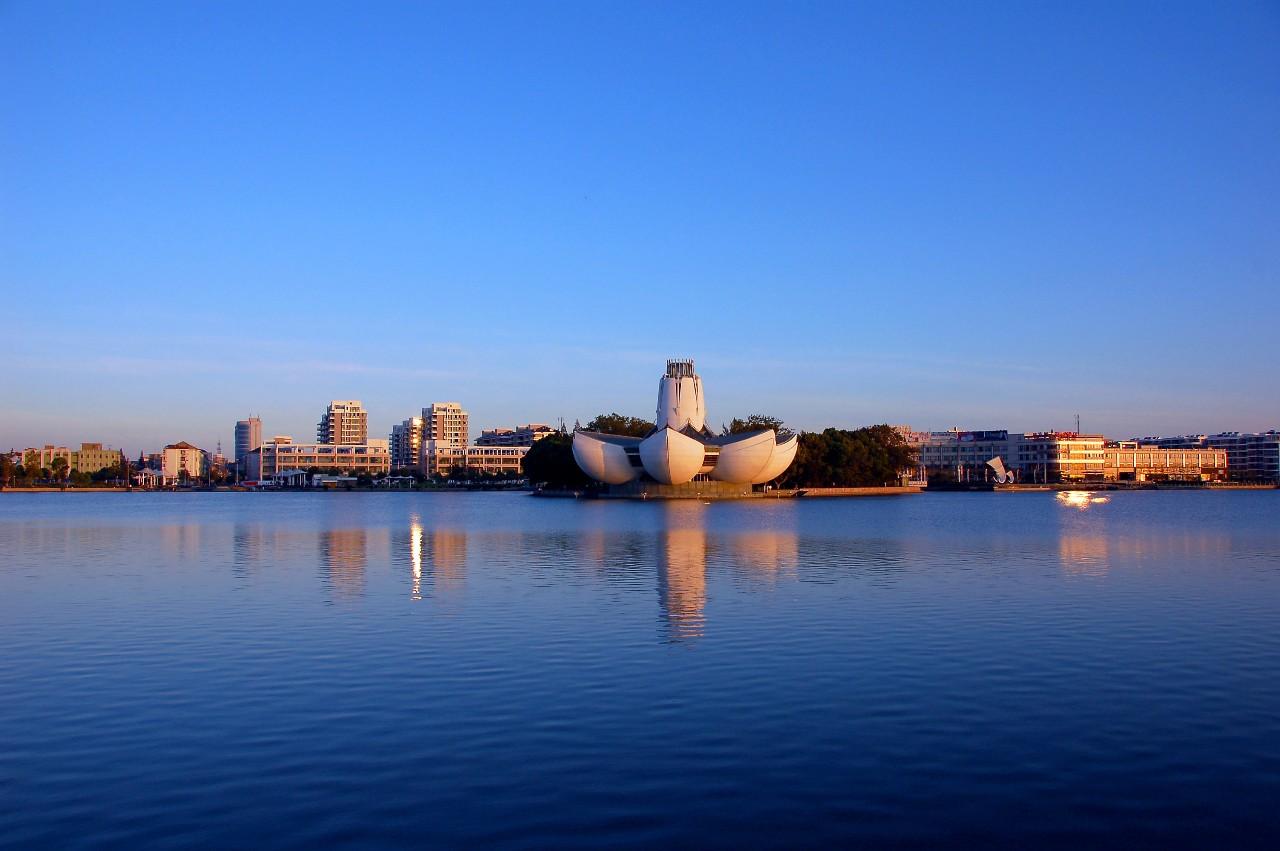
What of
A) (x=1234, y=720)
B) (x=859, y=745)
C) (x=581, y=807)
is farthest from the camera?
(x=1234, y=720)

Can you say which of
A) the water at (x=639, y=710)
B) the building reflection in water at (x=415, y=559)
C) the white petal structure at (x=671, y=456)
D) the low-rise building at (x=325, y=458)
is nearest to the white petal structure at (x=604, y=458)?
the white petal structure at (x=671, y=456)

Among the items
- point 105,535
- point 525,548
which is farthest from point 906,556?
point 105,535

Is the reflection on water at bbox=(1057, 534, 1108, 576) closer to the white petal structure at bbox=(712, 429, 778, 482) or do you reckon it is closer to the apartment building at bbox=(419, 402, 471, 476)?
the white petal structure at bbox=(712, 429, 778, 482)

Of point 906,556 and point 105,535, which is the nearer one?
point 906,556

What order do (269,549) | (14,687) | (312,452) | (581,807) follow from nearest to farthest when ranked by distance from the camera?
(581,807)
(14,687)
(269,549)
(312,452)

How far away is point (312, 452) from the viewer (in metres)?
134

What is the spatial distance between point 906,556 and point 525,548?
7642 mm

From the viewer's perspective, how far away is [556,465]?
249 ft

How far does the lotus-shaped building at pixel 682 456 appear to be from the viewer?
6219 centimetres

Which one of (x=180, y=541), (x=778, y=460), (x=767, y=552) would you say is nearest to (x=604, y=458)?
(x=778, y=460)

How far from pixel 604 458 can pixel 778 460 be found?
33.0 ft

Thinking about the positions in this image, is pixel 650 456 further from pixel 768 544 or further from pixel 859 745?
pixel 859 745

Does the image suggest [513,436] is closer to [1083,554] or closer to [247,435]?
[247,435]

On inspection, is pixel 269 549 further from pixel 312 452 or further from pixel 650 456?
pixel 312 452
